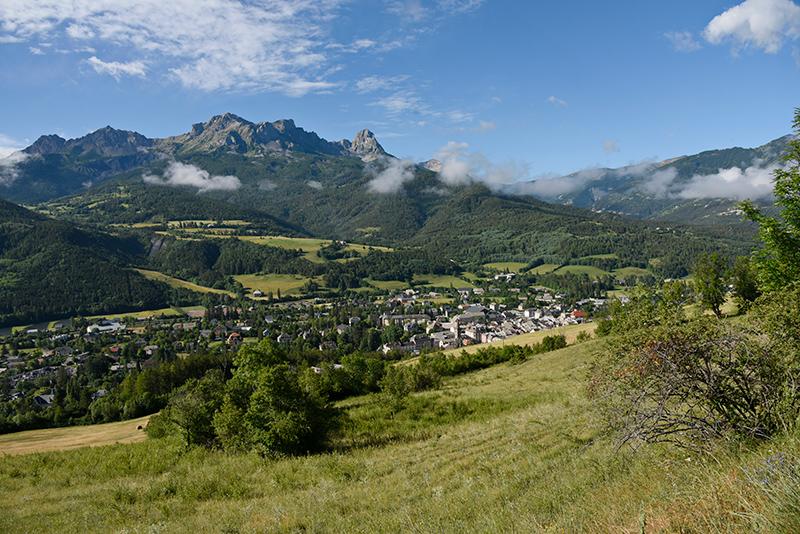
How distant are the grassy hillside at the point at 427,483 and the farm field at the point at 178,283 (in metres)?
146

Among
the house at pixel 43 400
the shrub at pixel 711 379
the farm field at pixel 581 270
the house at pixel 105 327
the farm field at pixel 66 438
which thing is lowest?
the farm field at pixel 581 270

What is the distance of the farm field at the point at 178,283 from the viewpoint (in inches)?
6324

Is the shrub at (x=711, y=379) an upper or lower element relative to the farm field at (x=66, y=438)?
upper

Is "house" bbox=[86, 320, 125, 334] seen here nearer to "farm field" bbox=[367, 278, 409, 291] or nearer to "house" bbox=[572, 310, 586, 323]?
"farm field" bbox=[367, 278, 409, 291]

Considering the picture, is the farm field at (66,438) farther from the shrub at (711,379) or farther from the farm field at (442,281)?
the farm field at (442,281)

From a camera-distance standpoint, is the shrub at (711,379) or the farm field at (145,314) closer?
the shrub at (711,379)

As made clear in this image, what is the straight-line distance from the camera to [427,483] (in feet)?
34.2

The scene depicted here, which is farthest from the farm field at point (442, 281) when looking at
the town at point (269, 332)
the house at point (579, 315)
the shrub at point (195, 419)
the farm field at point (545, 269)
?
the shrub at point (195, 419)

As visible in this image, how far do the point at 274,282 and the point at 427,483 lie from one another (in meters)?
170

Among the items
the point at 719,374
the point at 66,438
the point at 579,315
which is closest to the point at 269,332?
the point at 66,438

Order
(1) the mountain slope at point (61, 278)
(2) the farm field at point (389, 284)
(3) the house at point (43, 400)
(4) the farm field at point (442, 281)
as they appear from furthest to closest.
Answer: (4) the farm field at point (442, 281)
(2) the farm field at point (389, 284)
(1) the mountain slope at point (61, 278)
(3) the house at point (43, 400)

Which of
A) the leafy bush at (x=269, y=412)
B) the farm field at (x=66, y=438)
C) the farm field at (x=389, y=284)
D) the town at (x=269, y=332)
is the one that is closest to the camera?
the leafy bush at (x=269, y=412)

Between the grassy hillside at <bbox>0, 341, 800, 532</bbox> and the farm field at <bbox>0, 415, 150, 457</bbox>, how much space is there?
10.9 metres

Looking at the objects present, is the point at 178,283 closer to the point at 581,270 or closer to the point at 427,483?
the point at 581,270
